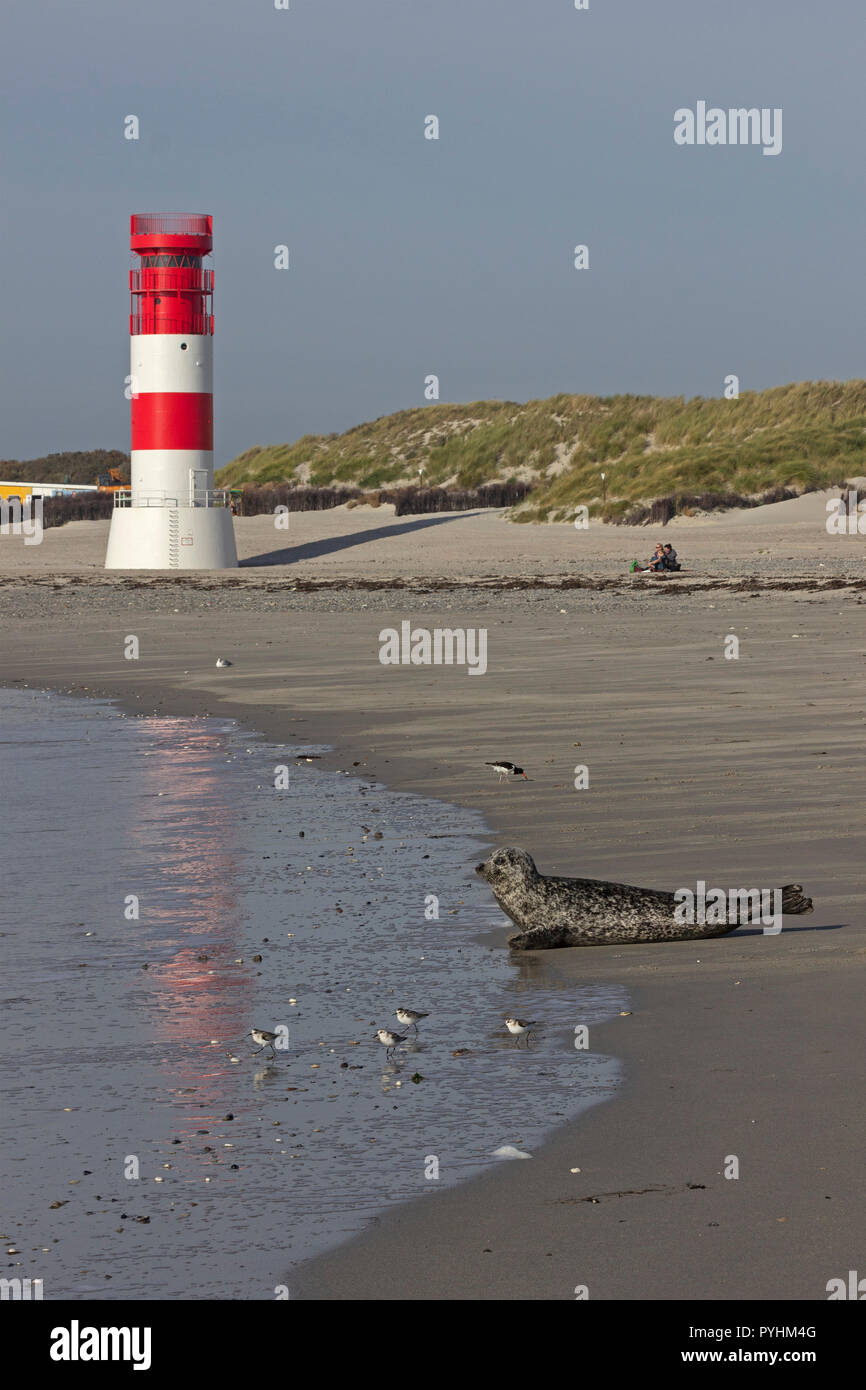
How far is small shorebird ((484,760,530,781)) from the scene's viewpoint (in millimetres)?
13727

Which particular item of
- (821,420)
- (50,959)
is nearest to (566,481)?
(821,420)

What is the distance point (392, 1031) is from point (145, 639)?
2024cm

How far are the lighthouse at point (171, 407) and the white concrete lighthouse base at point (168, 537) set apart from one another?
2cm

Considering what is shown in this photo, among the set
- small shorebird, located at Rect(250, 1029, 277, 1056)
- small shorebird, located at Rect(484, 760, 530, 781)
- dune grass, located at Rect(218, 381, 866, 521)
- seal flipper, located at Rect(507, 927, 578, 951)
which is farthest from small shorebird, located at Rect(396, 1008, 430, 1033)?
dune grass, located at Rect(218, 381, 866, 521)

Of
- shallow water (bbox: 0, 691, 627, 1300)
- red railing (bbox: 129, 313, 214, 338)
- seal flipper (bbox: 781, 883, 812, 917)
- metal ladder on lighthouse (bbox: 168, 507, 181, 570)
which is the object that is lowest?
shallow water (bbox: 0, 691, 627, 1300)

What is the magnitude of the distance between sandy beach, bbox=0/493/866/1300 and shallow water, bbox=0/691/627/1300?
0.86ft

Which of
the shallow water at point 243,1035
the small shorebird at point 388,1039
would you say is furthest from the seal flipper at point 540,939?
the small shorebird at point 388,1039

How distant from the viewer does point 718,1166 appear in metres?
6.01

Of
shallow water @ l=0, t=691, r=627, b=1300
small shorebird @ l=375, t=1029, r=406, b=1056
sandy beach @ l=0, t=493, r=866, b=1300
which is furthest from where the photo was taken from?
small shorebird @ l=375, t=1029, r=406, b=1056

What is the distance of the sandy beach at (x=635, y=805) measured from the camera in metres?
5.45

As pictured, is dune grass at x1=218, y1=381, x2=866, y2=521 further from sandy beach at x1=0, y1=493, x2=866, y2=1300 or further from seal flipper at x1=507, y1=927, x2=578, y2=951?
seal flipper at x1=507, y1=927, x2=578, y2=951

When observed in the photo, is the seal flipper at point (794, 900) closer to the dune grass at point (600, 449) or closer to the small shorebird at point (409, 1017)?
the small shorebird at point (409, 1017)
